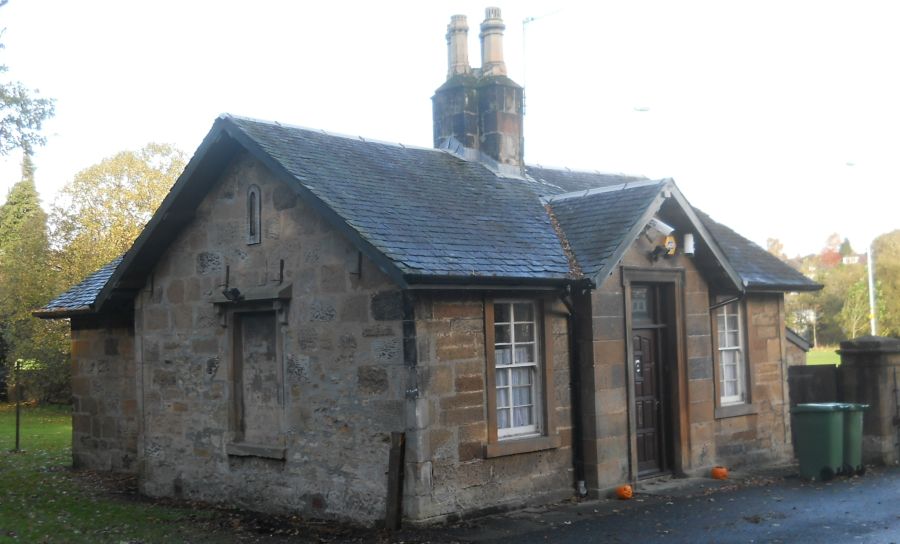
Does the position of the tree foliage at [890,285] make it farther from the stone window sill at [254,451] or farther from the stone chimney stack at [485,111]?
the stone window sill at [254,451]

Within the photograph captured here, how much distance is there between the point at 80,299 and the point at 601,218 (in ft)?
30.7

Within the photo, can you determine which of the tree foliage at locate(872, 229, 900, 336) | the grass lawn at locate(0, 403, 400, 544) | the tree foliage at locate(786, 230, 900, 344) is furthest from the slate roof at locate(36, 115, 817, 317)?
the tree foliage at locate(872, 229, 900, 336)

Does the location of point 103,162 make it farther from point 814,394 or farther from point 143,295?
point 814,394

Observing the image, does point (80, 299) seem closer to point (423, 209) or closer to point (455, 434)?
point (423, 209)

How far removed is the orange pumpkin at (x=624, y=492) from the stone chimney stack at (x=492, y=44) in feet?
23.7

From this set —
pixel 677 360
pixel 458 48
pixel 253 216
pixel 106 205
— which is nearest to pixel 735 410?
pixel 677 360

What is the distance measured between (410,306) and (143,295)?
229 inches

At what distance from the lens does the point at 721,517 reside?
11008 millimetres

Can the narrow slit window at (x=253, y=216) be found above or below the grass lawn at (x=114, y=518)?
above

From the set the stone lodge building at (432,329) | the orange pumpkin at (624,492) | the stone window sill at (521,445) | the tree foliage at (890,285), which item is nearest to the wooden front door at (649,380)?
the stone lodge building at (432,329)

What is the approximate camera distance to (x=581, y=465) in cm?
1227

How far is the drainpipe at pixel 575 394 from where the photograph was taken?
1218cm

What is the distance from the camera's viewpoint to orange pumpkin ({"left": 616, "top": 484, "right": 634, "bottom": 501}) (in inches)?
479

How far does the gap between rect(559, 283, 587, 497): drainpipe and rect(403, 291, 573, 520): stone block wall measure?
54 cm
